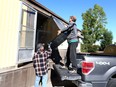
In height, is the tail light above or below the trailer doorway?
below

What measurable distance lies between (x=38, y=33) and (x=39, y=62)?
7955 mm

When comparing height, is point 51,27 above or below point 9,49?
above

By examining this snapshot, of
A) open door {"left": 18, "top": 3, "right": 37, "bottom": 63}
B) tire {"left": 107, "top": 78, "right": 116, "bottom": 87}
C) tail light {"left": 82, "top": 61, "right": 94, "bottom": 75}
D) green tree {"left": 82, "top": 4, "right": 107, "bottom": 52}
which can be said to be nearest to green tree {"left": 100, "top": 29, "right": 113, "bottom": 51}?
green tree {"left": 82, "top": 4, "right": 107, "bottom": 52}

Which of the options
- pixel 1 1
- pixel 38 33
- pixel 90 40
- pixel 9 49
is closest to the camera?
pixel 1 1

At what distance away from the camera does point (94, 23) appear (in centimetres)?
4997

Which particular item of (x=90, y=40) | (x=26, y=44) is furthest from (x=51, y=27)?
(x=90, y=40)

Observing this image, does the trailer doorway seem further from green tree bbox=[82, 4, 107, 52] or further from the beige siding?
green tree bbox=[82, 4, 107, 52]

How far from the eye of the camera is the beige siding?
6.20 meters

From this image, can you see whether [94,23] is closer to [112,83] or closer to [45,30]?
[45,30]

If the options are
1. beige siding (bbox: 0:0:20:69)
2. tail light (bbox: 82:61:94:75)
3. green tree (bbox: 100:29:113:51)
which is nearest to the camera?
tail light (bbox: 82:61:94:75)

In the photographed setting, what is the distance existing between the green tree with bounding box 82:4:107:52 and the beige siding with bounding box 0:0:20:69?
41196mm

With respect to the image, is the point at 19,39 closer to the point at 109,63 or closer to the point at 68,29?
the point at 68,29

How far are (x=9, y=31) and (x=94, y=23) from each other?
44838mm

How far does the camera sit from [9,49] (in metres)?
6.55
